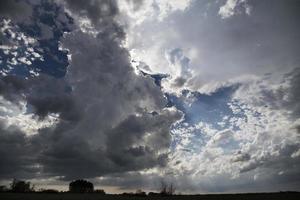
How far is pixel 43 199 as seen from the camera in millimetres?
59406

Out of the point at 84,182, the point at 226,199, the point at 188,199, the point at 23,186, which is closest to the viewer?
the point at 226,199

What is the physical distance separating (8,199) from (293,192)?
206 feet

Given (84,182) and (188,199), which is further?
(84,182)

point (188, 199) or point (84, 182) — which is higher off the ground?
point (84, 182)

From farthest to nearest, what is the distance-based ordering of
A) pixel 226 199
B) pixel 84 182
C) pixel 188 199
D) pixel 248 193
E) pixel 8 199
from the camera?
pixel 84 182 < pixel 248 193 < pixel 188 199 < pixel 226 199 < pixel 8 199

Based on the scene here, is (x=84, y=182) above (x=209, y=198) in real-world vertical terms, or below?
above

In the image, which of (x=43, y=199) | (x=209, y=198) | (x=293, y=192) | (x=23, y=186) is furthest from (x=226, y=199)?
(x=23, y=186)

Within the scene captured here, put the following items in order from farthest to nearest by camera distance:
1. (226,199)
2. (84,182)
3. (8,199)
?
(84,182), (226,199), (8,199)

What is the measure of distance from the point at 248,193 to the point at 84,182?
12869 cm

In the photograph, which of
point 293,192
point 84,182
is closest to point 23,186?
point 84,182

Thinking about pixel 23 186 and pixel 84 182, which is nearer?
pixel 23 186

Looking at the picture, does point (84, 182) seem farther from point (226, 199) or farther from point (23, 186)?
point (226, 199)

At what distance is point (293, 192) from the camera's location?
71875 mm

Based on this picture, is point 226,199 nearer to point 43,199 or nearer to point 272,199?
point 272,199
